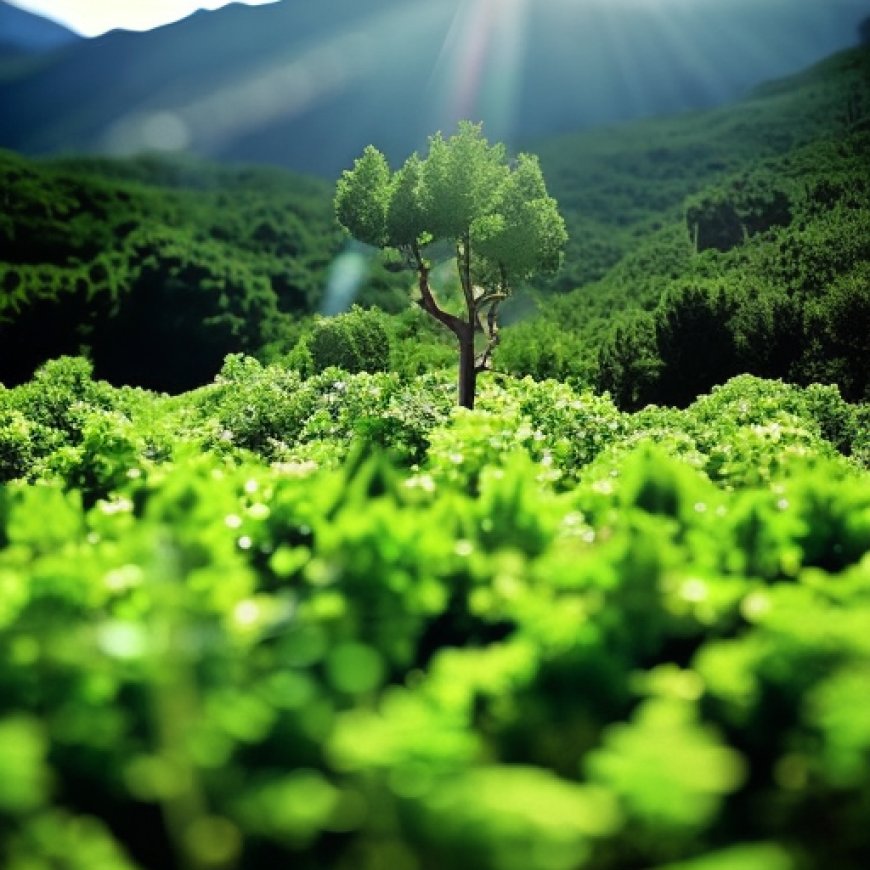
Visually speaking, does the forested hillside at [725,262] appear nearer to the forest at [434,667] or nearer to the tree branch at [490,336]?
the tree branch at [490,336]

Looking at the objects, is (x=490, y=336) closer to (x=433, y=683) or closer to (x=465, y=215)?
(x=465, y=215)

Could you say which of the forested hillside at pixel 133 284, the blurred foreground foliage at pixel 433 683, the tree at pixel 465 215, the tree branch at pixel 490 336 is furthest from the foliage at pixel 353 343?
the blurred foreground foliage at pixel 433 683

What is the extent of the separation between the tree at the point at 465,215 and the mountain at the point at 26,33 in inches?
4282

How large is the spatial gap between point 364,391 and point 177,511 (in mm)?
13092

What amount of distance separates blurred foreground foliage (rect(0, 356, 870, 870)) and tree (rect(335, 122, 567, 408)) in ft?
56.0

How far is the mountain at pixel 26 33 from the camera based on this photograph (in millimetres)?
112062

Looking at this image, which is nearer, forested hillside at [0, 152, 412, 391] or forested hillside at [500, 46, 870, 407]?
forested hillside at [500, 46, 870, 407]

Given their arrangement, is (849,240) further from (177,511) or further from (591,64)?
(591,64)

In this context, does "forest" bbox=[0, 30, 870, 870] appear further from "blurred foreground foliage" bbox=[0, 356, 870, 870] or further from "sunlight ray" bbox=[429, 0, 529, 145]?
"sunlight ray" bbox=[429, 0, 529, 145]

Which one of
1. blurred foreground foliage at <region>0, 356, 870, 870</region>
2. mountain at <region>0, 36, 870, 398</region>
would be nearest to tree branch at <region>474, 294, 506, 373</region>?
mountain at <region>0, 36, 870, 398</region>

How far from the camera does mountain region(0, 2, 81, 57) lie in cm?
11206

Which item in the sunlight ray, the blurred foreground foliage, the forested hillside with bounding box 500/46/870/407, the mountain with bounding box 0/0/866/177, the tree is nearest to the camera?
the blurred foreground foliage

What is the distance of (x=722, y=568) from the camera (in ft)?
8.87

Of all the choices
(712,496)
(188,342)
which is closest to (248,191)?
(188,342)
